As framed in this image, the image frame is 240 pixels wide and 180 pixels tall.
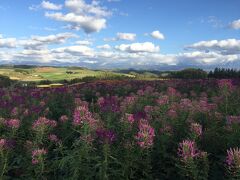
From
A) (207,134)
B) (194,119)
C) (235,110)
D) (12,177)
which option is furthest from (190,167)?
(235,110)

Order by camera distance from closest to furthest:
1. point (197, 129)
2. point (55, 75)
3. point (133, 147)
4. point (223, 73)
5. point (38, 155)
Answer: point (133, 147) < point (38, 155) < point (197, 129) < point (223, 73) < point (55, 75)

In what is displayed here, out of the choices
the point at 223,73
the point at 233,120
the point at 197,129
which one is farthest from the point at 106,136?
the point at 223,73

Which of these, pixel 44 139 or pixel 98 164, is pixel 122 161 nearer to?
pixel 98 164

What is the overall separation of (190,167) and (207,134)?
1610 millimetres

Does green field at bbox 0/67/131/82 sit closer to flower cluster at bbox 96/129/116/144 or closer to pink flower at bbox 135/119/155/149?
flower cluster at bbox 96/129/116/144

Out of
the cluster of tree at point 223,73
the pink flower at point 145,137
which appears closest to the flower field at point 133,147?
the pink flower at point 145,137

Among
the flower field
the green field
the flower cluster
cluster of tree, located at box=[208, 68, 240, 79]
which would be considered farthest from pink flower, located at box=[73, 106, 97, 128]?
the green field

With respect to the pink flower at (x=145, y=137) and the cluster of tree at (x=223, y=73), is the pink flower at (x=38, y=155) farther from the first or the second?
the cluster of tree at (x=223, y=73)

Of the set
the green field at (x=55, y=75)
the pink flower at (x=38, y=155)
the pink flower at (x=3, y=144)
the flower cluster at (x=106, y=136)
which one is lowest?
the green field at (x=55, y=75)

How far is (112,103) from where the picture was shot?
30.4ft

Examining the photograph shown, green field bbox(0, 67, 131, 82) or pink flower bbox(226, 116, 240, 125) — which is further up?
pink flower bbox(226, 116, 240, 125)

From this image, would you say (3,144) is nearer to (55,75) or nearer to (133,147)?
(133,147)

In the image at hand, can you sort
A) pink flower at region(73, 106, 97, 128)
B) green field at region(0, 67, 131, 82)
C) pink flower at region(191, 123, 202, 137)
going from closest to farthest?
1. pink flower at region(73, 106, 97, 128)
2. pink flower at region(191, 123, 202, 137)
3. green field at region(0, 67, 131, 82)

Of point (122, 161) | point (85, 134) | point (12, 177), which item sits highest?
point (85, 134)
